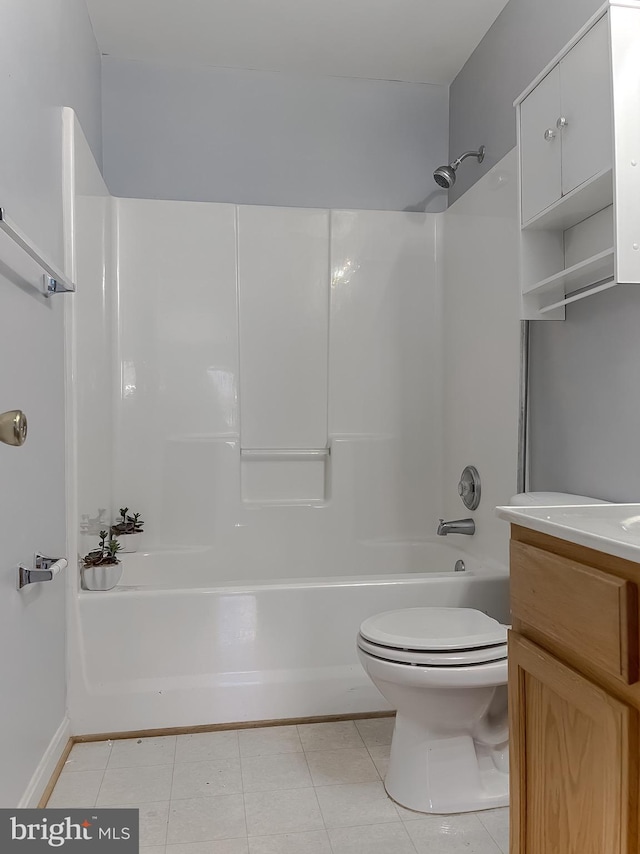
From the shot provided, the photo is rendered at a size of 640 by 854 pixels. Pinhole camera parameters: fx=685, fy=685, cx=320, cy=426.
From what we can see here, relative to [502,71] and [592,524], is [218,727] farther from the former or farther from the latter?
[502,71]

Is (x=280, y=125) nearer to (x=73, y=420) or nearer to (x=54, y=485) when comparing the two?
(x=73, y=420)

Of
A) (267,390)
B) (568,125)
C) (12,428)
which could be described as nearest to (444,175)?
(568,125)

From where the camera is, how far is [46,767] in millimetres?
1722

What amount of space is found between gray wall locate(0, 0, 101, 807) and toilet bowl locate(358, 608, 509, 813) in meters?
0.81

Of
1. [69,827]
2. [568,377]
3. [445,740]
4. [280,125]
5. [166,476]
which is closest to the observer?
[69,827]

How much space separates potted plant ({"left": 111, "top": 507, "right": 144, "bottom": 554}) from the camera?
2633mm

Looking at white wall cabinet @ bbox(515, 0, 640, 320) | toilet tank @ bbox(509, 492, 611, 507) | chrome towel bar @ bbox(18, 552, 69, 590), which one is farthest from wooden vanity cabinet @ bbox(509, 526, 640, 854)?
chrome towel bar @ bbox(18, 552, 69, 590)

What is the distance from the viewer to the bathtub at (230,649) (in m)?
2.05

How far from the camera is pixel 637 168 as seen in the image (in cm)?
149

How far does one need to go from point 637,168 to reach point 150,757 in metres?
1.94

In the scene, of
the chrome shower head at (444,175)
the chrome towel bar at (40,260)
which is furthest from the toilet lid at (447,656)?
the chrome shower head at (444,175)

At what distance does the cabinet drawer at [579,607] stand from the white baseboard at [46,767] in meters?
1.18

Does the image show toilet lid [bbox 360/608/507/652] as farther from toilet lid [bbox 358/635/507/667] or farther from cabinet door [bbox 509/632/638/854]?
cabinet door [bbox 509/632/638/854]

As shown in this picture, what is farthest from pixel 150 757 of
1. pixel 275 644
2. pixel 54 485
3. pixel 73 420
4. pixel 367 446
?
pixel 367 446
